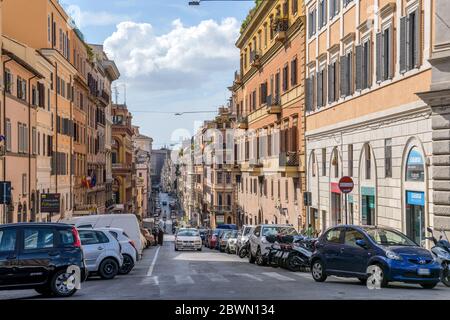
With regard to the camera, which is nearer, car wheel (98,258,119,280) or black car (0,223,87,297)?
black car (0,223,87,297)

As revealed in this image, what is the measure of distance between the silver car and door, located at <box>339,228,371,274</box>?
7.16m

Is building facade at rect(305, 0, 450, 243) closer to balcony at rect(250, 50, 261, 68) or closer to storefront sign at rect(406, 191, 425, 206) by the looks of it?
storefront sign at rect(406, 191, 425, 206)

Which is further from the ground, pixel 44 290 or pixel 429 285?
pixel 44 290

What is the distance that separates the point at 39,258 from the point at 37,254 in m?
0.10

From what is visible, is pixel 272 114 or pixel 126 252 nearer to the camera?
pixel 126 252

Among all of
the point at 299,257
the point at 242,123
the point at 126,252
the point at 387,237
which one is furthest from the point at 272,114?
the point at 387,237

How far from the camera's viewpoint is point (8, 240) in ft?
51.6

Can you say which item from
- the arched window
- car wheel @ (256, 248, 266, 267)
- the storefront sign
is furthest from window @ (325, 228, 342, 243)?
car wheel @ (256, 248, 266, 267)

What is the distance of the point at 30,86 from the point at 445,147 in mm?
26143

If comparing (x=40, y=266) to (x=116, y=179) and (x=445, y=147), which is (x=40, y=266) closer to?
(x=445, y=147)

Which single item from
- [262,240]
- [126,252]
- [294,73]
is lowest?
[262,240]

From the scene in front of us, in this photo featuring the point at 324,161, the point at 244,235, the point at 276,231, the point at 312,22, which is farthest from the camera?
the point at 312,22

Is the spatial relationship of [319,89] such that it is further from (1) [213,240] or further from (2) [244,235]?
(1) [213,240]

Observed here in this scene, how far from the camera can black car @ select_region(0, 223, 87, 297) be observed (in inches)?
612
